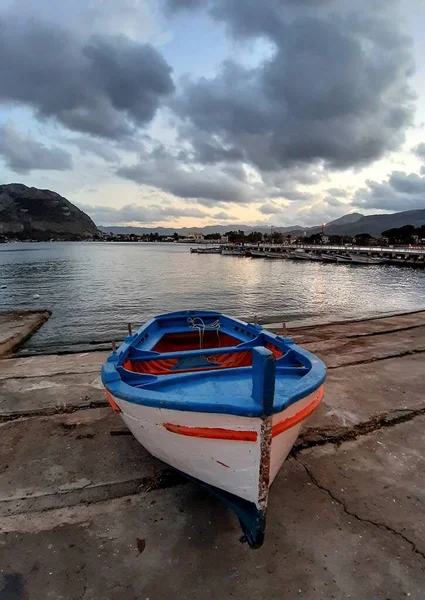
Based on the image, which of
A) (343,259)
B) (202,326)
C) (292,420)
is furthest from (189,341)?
(343,259)

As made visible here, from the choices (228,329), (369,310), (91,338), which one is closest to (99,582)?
(228,329)

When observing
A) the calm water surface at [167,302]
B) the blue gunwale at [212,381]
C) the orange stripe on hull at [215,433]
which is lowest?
the calm water surface at [167,302]

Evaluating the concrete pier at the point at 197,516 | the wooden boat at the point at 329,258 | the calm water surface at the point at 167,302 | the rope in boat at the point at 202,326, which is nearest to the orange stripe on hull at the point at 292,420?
the concrete pier at the point at 197,516

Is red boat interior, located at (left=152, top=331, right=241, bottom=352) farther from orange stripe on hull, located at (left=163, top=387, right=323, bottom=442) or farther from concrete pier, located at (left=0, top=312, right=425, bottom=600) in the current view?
orange stripe on hull, located at (left=163, top=387, right=323, bottom=442)

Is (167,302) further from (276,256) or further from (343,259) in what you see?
(276,256)

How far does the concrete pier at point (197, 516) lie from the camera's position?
129 inches

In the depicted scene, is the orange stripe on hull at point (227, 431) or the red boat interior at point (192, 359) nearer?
the orange stripe on hull at point (227, 431)

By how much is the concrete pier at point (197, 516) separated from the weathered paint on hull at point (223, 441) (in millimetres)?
625

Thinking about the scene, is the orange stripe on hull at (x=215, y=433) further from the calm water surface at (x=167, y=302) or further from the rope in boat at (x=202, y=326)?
the calm water surface at (x=167, y=302)

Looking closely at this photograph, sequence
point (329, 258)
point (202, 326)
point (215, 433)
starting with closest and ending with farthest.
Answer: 1. point (215, 433)
2. point (202, 326)
3. point (329, 258)

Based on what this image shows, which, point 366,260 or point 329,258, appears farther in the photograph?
point 329,258

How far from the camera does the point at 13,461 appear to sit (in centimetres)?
518

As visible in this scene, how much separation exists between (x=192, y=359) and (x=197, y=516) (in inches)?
127

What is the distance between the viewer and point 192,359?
701cm
